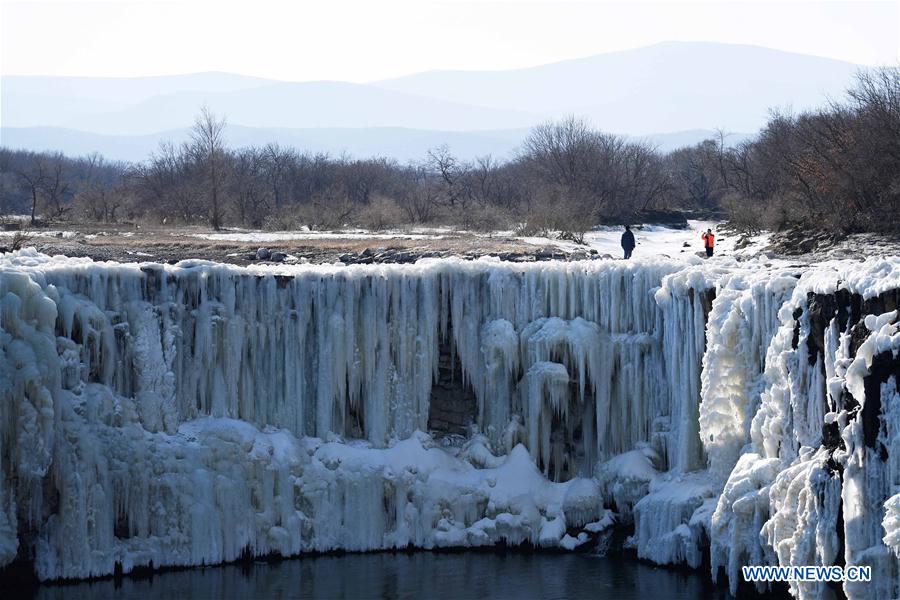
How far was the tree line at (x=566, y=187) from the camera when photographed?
35.8 m

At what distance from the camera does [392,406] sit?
2661 cm

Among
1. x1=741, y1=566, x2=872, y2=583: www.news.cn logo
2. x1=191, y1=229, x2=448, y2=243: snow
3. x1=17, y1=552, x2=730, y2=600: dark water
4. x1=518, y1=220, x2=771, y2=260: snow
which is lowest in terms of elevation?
x1=17, y1=552, x2=730, y2=600: dark water

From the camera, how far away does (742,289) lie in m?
23.4

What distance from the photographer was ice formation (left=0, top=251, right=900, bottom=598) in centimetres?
2295

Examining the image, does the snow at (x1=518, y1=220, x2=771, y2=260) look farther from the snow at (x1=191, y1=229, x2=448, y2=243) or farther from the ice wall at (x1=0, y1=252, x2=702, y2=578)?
the ice wall at (x1=0, y1=252, x2=702, y2=578)

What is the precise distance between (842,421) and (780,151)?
3920cm

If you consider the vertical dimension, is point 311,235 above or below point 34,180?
below

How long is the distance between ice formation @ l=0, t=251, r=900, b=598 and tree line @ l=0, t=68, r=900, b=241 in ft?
34.0

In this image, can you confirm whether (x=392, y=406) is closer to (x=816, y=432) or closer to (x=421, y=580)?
(x=421, y=580)

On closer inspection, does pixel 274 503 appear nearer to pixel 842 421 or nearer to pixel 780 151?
pixel 842 421

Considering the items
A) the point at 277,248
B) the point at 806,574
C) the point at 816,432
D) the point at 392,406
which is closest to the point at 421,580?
the point at 392,406

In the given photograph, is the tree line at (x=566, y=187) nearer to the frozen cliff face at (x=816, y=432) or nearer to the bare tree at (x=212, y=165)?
the bare tree at (x=212, y=165)

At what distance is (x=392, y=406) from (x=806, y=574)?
9578 mm

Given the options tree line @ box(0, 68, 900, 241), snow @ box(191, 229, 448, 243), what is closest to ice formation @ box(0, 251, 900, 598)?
tree line @ box(0, 68, 900, 241)
